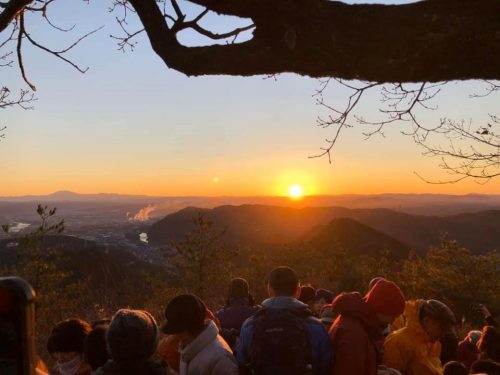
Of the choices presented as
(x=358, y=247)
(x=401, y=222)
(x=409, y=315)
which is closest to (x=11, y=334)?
(x=409, y=315)

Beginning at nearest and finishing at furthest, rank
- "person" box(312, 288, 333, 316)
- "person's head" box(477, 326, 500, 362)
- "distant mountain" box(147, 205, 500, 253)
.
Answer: "person's head" box(477, 326, 500, 362)
"person" box(312, 288, 333, 316)
"distant mountain" box(147, 205, 500, 253)

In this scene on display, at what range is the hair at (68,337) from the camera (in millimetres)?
3344

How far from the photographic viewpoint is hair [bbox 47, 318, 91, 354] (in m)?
3.34

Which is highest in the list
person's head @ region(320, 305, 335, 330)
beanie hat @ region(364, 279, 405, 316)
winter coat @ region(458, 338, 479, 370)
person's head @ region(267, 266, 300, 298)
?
person's head @ region(267, 266, 300, 298)

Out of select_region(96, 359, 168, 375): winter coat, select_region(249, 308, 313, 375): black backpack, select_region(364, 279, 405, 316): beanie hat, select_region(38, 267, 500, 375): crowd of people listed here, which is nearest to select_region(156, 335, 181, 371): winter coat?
select_region(38, 267, 500, 375): crowd of people

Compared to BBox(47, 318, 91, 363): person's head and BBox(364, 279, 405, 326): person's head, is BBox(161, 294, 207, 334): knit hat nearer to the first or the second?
BBox(47, 318, 91, 363): person's head

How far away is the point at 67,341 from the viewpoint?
3.36 meters

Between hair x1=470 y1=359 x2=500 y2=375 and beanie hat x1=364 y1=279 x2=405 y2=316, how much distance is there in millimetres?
980

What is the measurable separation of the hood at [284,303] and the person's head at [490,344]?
272 centimetres

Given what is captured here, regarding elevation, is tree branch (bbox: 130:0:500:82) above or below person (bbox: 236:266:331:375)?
above

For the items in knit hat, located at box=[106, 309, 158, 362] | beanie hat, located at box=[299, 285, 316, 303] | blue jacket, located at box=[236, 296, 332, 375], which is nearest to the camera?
knit hat, located at box=[106, 309, 158, 362]

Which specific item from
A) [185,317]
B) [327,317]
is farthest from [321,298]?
[185,317]

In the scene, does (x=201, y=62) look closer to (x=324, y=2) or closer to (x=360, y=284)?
(x=324, y=2)

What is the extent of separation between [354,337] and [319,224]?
101 metres
